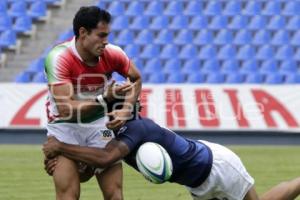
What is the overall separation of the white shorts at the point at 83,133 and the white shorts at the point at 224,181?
0.90 m

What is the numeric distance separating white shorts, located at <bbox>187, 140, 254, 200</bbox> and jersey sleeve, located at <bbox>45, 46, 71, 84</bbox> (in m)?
1.34

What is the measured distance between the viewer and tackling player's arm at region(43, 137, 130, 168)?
649 cm

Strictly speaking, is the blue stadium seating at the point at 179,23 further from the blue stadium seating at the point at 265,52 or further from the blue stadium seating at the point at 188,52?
the blue stadium seating at the point at 265,52

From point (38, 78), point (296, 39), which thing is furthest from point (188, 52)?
point (38, 78)

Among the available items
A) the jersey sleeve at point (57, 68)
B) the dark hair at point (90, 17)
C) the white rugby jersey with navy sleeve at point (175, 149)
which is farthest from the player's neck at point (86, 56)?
the white rugby jersey with navy sleeve at point (175, 149)

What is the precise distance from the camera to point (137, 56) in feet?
72.4

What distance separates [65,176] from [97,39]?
3.85 feet

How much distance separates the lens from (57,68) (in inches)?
267

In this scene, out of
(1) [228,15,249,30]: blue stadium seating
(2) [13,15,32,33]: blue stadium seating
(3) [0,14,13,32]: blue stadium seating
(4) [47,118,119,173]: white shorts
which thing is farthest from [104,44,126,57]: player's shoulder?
(3) [0,14,13,32]: blue stadium seating

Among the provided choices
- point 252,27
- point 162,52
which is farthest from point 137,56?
point 252,27

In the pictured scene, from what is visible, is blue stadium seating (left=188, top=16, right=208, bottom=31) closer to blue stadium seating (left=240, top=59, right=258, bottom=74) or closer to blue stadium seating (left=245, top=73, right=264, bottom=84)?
blue stadium seating (left=240, top=59, right=258, bottom=74)

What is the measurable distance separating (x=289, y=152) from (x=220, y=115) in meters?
2.14

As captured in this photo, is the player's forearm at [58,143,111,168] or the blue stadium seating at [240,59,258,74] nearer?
the player's forearm at [58,143,111,168]

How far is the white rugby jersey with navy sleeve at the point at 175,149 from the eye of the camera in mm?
6434
